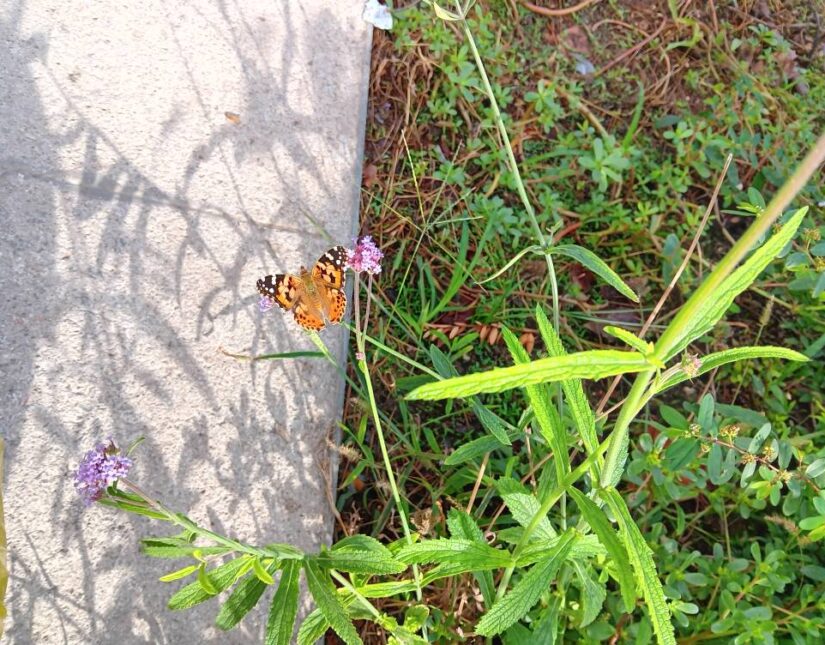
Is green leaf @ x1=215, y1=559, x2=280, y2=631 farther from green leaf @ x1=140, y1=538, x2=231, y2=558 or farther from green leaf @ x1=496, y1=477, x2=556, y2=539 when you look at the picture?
green leaf @ x1=496, y1=477, x2=556, y2=539

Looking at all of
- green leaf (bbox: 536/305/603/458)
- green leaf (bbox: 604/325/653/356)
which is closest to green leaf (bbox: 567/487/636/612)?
green leaf (bbox: 536/305/603/458)

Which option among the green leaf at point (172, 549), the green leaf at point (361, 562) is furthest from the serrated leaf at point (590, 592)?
the green leaf at point (172, 549)

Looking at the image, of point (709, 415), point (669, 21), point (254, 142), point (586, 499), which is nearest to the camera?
point (586, 499)

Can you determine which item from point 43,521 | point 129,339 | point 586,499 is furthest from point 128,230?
point 586,499

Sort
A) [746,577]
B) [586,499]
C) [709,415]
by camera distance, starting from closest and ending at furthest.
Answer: [586,499], [709,415], [746,577]

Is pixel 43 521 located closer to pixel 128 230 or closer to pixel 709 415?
pixel 128 230

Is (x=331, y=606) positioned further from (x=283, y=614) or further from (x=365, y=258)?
(x=365, y=258)
